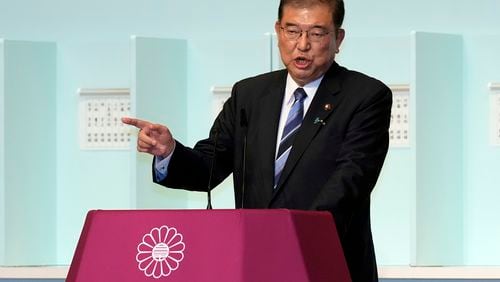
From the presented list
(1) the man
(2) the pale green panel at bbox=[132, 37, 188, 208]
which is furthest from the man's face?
(2) the pale green panel at bbox=[132, 37, 188, 208]

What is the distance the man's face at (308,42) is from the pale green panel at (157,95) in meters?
2.25

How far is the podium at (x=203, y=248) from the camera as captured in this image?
191 centimetres

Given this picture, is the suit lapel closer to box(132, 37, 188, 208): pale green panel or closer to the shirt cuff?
the shirt cuff

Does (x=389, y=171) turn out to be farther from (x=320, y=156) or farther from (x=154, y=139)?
(x=154, y=139)

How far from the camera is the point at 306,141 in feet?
8.11

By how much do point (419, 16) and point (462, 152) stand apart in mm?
607

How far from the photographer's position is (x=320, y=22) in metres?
2.54

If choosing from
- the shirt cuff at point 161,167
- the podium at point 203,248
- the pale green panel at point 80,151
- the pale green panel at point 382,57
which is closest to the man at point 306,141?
the shirt cuff at point 161,167

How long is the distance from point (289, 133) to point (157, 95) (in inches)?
93.5

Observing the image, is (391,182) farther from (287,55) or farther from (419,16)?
(287,55)

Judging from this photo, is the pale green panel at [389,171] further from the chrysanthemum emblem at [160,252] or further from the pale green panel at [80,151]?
the chrysanthemum emblem at [160,252]

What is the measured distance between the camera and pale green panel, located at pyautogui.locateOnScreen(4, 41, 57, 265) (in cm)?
499

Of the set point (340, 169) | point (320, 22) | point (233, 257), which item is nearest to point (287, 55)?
point (320, 22)

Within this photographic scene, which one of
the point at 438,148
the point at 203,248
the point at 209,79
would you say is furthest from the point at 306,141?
the point at 209,79
